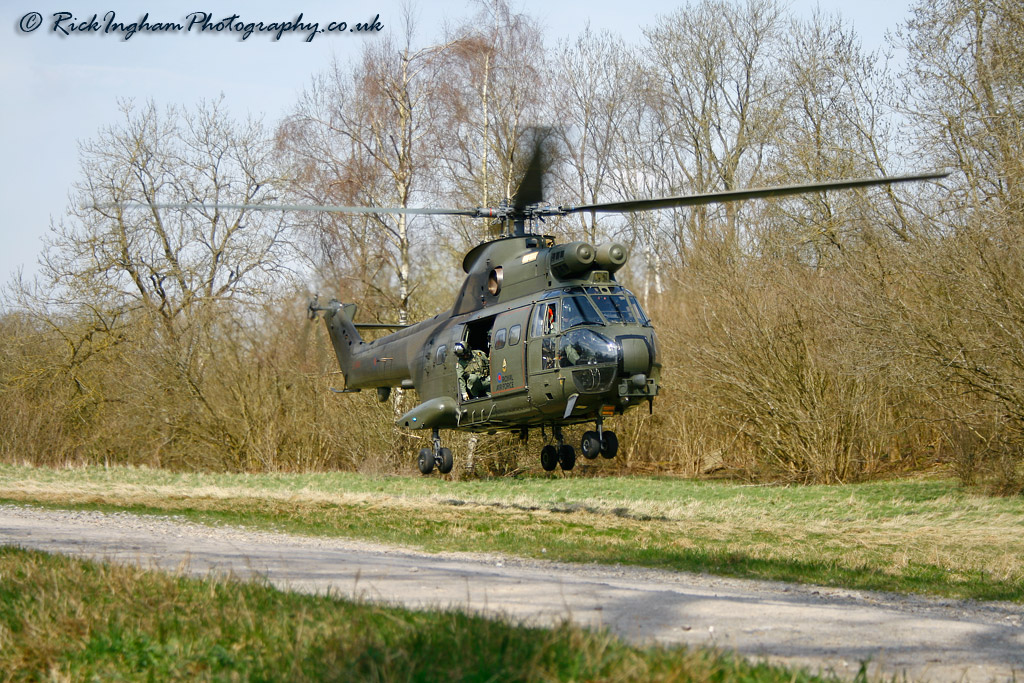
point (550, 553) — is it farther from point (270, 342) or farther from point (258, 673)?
point (270, 342)

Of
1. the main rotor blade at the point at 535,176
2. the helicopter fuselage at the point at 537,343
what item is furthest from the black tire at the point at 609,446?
the main rotor blade at the point at 535,176

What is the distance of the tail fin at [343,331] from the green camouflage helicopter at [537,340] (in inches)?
109

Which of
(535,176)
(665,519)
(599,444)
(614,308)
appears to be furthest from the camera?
(665,519)

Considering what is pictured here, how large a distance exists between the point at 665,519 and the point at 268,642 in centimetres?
1150

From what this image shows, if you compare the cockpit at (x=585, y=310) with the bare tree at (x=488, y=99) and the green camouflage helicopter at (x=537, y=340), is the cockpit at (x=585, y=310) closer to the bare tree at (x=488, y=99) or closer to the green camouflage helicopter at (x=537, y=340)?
the green camouflage helicopter at (x=537, y=340)

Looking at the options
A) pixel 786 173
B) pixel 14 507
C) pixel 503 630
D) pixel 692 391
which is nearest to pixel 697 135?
pixel 786 173

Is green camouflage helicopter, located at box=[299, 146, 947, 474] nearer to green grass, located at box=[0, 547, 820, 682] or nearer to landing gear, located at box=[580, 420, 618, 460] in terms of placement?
landing gear, located at box=[580, 420, 618, 460]

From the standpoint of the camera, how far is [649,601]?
7.09 m

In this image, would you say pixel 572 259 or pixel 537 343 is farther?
pixel 537 343

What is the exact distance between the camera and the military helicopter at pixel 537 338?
13.7 metres

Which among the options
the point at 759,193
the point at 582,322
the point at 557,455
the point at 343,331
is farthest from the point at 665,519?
the point at 343,331

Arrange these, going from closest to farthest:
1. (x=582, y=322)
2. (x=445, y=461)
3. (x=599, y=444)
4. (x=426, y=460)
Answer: (x=582, y=322) → (x=599, y=444) → (x=445, y=461) → (x=426, y=460)

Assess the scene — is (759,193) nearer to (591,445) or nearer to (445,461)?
(591,445)

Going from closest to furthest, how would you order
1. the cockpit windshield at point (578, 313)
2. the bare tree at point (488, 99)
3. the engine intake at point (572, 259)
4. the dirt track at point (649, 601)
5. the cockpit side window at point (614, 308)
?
1. the dirt track at point (649, 601)
2. the cockpit windshield at point (578, 313)
3. the cockpit side window at point (614, 308)
4. the engine intake at point (572, 259)
5. the bare tree at point (488, 99)
